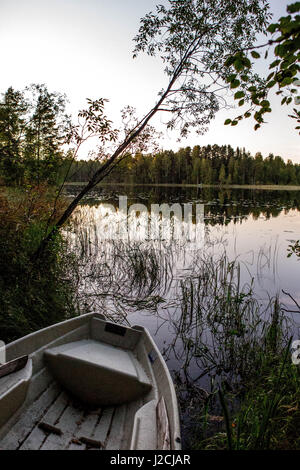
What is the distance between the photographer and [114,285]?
688 centimetres

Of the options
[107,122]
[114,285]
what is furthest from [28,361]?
[107,122]

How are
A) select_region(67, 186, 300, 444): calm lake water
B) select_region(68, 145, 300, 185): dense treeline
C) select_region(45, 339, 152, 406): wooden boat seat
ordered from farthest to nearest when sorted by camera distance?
select_region(68, 145, 300, 185): dense treeline < select_region(67, 186, 300, 444): calm lake water < select_region(45, 339, 152, 406): wooden boat seat

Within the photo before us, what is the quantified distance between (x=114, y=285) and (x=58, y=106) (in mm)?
7298

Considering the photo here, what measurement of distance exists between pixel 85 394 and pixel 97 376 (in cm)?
23

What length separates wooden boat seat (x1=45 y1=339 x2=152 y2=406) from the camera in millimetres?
2701

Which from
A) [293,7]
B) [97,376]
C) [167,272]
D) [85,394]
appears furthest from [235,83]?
[167,272]

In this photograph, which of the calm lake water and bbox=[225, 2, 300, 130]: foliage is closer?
bbox=[225, 2, 300, 130]: foliage

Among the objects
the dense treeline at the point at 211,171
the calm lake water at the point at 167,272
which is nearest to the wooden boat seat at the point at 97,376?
the calm lake water at the point at 167,272

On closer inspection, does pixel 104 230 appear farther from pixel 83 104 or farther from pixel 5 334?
pixel 5 334

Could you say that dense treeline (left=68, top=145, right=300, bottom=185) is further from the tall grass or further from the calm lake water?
the tall grass

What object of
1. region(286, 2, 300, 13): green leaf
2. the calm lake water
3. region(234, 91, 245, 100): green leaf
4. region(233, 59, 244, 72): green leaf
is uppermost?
region(286, 2, 300, 13): green leaf

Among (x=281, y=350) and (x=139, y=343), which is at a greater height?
(x=139, y=343)

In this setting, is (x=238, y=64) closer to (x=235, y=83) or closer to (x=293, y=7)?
(x=235, y=83)

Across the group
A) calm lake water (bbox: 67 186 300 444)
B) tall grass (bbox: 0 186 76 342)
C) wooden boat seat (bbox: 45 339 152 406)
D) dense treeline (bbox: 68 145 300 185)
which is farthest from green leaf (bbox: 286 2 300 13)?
dense treeline (bbox: 68 145 300 185)
